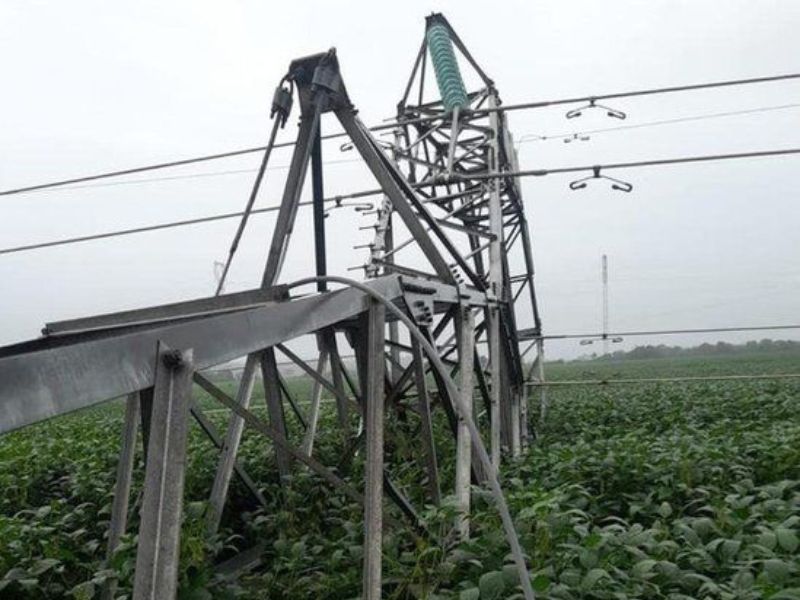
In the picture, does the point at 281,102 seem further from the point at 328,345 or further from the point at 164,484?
the point at 164,484

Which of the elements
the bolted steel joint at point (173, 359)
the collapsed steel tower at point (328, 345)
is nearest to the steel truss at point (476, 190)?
the collapsed steel tower at point (328, 345)

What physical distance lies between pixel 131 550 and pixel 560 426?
273 inches

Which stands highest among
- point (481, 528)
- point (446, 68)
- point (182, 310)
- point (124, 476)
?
point (446, 68)

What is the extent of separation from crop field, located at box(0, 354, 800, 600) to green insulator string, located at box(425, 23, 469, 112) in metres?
3.93

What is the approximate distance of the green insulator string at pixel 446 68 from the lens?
7.43 m

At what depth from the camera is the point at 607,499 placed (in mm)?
4273

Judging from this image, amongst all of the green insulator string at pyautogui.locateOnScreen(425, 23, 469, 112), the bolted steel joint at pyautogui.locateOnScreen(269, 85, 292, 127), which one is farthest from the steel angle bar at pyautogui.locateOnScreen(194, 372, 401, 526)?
the green insulator string at pyautogui.locateOnScreen(425, 23, 469, 112)

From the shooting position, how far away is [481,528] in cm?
351

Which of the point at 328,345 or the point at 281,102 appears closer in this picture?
the point at 281,102

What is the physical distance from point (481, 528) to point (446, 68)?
5851 millimetres

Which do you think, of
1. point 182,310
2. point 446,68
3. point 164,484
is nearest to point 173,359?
point 164,484

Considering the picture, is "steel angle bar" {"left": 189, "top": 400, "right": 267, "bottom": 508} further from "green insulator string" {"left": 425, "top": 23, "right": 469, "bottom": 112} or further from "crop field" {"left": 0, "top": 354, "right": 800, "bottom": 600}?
"green insulator string" {"left": 425, "top": 23, "right": 469, "bottom": 112}

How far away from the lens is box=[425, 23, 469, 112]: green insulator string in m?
7.43

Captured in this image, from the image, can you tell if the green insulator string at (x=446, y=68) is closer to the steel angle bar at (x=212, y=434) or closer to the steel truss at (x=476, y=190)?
the steel truss at (x=476, y=190)
